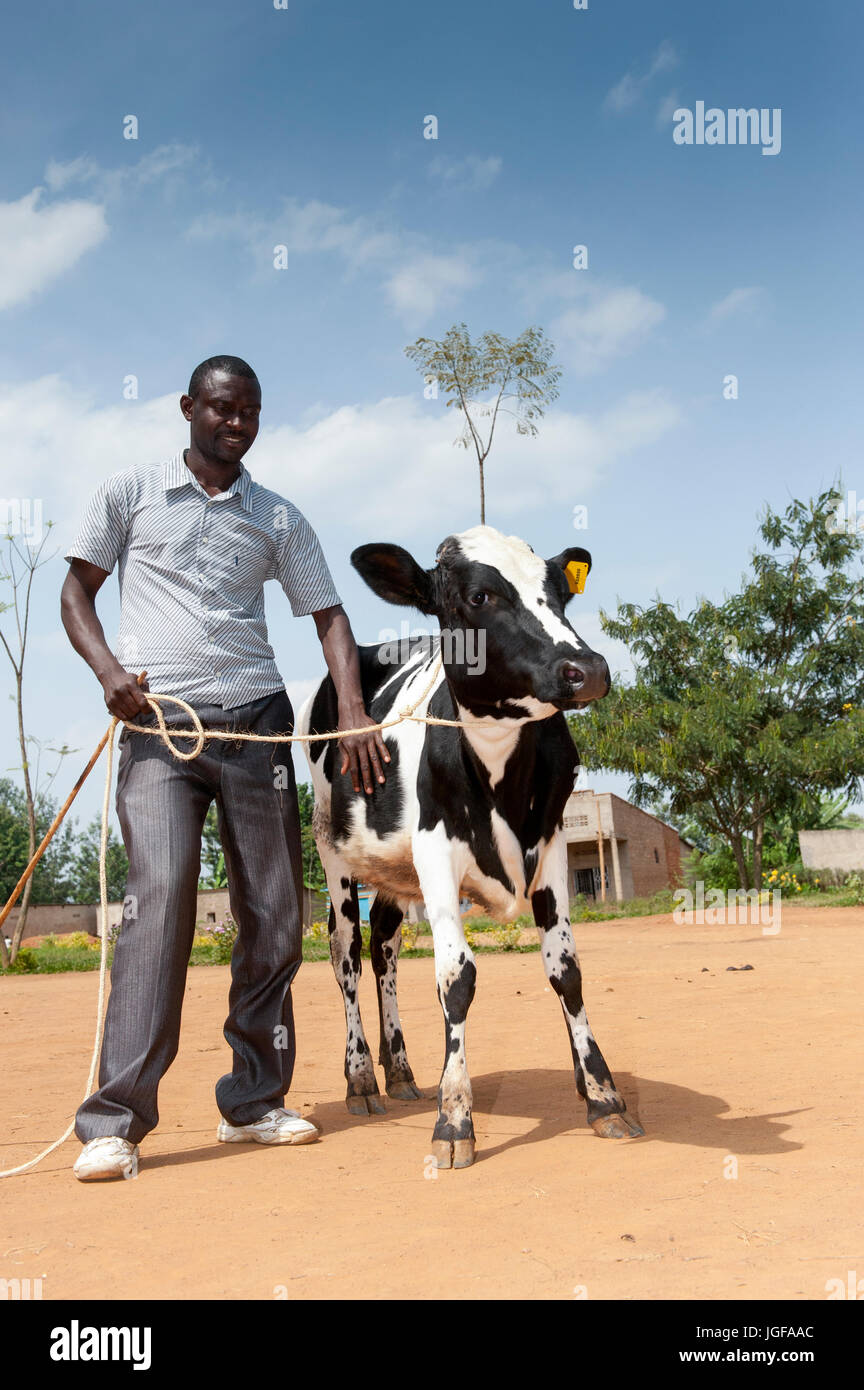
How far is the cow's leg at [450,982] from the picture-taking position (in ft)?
12.4

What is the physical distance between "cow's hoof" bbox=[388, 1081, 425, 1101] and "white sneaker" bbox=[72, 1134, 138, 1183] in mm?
1803

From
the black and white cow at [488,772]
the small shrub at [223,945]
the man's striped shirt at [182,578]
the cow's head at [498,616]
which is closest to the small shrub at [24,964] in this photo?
the small shrub at [223,945]

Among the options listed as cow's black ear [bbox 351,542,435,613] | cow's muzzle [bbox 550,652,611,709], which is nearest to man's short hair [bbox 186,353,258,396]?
cow's black ear [bbox 351,542,435,613]

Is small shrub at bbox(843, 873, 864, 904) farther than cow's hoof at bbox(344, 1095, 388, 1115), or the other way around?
small shrub at bbox(843, 873, 864, 904)

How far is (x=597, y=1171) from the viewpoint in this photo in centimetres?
353

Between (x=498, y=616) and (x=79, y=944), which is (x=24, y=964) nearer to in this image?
(x=79, y=944)

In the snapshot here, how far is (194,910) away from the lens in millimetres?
4262

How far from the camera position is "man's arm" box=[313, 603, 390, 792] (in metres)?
4.65

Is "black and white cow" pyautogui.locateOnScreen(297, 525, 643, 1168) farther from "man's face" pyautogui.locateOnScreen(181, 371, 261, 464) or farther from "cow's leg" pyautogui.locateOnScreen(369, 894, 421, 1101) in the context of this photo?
"cow's leg" pyautogui.locateOnScreen(369, 894, 421, 1101)

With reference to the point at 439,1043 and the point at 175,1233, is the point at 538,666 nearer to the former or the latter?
the point at 175,1233

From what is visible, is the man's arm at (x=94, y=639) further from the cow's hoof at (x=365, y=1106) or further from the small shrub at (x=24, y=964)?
the small shrub at (x=24, y=964)

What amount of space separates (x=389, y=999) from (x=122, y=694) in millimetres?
2348

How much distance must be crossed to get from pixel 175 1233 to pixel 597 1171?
1323 millimetres
